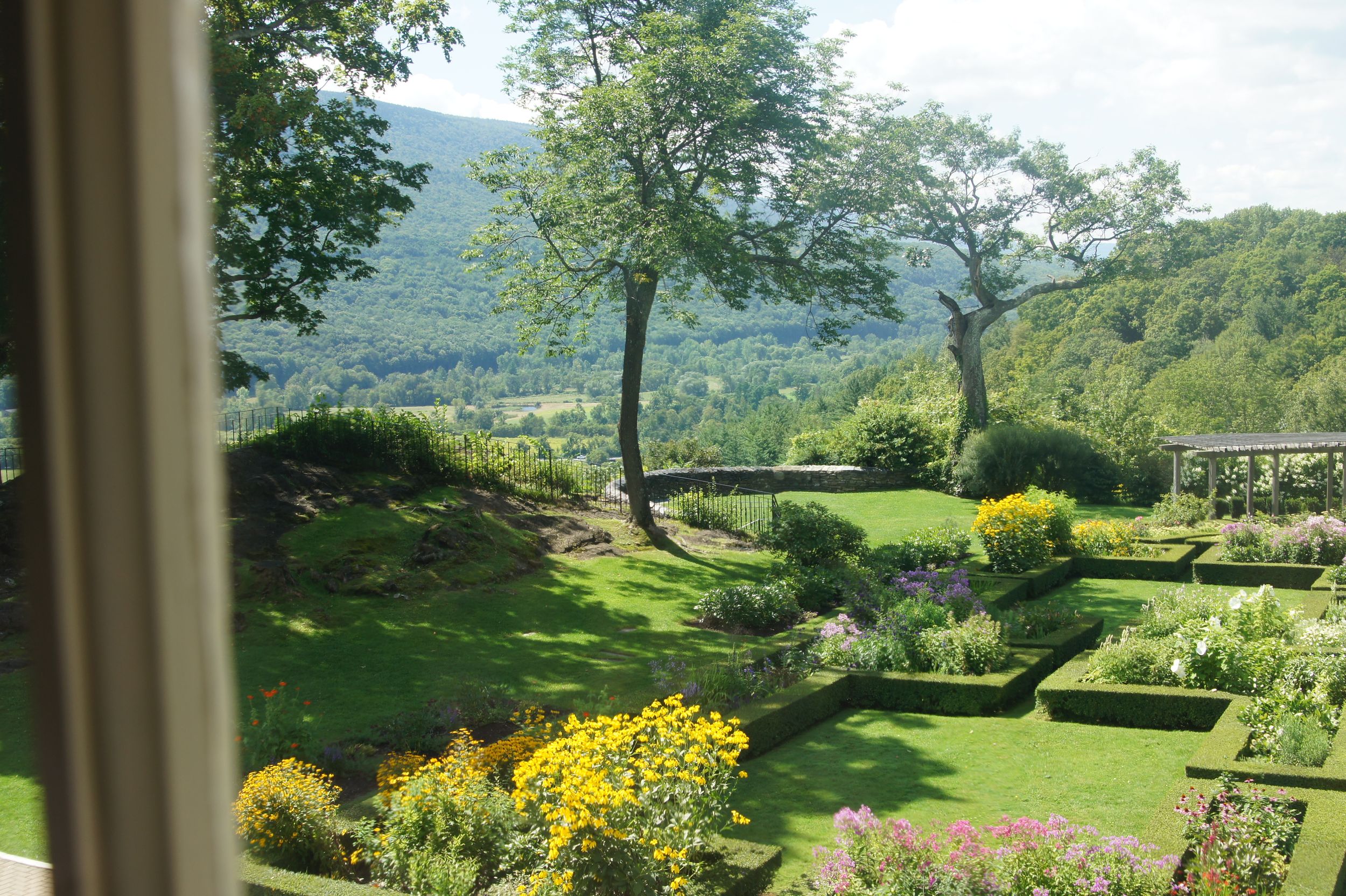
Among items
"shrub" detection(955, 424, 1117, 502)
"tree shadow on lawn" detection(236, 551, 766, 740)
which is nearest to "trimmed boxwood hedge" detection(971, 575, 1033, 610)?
"tree shadow on lawn" detection(236, 551, 766, 740)

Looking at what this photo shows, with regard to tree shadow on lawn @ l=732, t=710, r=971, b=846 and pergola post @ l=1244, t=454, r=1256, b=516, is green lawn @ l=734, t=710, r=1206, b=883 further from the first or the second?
pergola post @ l=1244, t=454, r=1256, b=516

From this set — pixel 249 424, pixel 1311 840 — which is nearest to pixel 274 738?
pixel 1311 840

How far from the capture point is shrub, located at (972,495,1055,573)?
1383cm

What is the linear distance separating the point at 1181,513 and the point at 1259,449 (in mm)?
1749

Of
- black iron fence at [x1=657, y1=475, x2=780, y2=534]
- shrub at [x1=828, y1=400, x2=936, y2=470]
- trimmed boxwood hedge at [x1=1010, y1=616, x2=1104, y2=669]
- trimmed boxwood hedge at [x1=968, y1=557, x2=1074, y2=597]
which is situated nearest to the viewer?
trimmed boxwood hedge at [x1=1010, y1=616, x2=1104, y2=669]

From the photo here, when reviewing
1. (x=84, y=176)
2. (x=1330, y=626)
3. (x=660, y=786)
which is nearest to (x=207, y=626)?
(x=84, y=176)

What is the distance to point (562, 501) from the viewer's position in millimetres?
17938

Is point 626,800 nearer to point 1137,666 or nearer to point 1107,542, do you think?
point 1137,666

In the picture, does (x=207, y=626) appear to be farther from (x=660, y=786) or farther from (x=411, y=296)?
(x=411, y=296)

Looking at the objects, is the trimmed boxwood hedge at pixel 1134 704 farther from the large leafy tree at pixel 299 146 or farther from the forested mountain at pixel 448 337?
the forested mountain at pixel 448 337

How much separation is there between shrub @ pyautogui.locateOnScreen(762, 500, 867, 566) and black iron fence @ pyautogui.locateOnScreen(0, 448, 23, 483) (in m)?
13.4

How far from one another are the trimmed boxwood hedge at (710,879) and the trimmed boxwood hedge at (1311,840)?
2.08 metres

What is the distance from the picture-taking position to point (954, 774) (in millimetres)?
6867

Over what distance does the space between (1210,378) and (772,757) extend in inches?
1495
